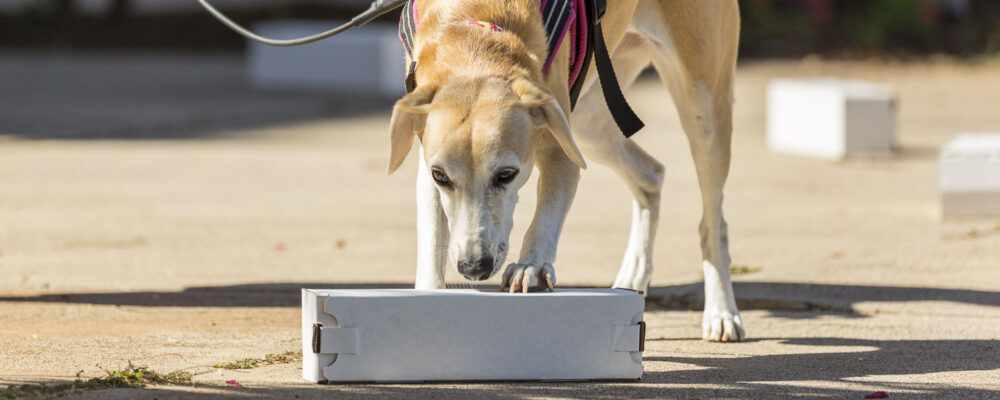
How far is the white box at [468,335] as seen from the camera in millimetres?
4734

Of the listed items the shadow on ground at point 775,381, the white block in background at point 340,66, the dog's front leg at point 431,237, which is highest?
the white block in background at point 340,66

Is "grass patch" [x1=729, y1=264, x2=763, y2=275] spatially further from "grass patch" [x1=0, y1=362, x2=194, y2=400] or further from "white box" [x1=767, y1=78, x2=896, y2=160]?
"white box" [x1=767, y1=78, x2=896, y2=160]

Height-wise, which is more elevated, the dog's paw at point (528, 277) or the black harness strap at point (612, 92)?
the black harness strap at point (612, 92)

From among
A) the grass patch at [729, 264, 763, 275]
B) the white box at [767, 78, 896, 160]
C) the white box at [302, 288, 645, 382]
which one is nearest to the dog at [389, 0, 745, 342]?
the white box at [302, 288, 645, 382]

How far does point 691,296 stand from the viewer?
7.30m

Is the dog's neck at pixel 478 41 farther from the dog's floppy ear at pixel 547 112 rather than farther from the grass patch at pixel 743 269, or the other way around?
the grass patch at pixel 743 269

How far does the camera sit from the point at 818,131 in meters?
15.4


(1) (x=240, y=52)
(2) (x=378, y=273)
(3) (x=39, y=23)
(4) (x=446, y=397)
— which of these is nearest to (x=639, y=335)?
(4) (x=446, y=397)

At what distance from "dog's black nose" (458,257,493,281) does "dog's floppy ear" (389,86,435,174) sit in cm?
57

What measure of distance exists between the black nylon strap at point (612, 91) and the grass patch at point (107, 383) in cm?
204

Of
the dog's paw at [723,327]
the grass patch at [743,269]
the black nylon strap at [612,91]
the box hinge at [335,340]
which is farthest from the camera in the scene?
the grass patch at [743,269]

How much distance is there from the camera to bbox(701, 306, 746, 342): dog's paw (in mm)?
6219

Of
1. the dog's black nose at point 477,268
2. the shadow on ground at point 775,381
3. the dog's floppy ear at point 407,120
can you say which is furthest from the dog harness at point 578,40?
the shadow on ground at point 775,381

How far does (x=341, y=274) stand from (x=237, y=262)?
2.66ft
